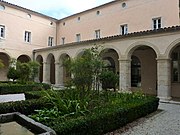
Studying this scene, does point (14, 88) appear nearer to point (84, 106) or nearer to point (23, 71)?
point (23, 71)

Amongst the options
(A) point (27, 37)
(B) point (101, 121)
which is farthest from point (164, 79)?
(A) point (27, 37)

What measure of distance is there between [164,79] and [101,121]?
8.32m

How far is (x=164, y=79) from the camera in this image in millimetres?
12516

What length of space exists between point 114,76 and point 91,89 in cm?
248

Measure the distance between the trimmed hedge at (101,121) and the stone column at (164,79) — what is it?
4825mm

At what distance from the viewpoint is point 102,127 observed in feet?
18.5

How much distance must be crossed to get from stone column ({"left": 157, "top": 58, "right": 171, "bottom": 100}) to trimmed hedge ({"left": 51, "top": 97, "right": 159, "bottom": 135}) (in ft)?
15.8

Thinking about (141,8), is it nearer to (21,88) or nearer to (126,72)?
(126,72)

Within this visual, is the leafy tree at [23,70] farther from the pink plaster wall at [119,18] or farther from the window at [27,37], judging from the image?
the pink plaster wall at [119,18]

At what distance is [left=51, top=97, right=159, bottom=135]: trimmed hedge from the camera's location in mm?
4617

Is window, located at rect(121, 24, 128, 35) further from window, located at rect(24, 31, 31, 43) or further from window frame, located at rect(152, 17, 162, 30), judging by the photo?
window, located at rect(24, 31, 31, 43)

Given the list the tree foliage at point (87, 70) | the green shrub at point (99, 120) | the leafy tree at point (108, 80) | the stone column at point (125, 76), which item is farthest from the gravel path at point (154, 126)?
the stone column at point (125, 76)

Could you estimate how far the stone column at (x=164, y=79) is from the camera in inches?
488

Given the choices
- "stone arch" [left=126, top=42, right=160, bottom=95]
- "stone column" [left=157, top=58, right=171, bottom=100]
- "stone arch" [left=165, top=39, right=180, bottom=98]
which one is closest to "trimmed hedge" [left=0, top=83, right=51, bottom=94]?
"stone column" [left=157, top=58, right=171, bottom=100]
